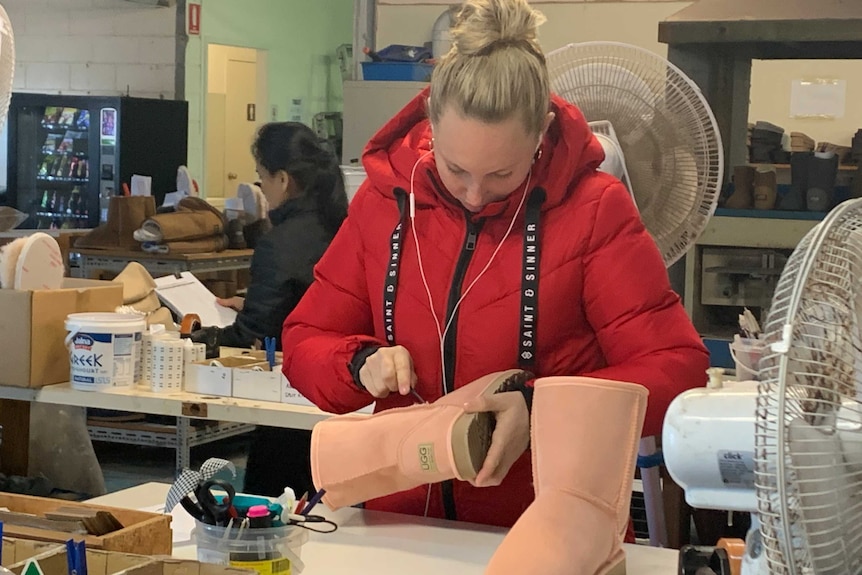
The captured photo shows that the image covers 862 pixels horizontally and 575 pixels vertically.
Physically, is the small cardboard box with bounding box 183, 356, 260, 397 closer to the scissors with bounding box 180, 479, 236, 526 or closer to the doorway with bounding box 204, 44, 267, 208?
the scissors with bounding box 180, 479, 236, 526

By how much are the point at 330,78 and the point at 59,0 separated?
233cm

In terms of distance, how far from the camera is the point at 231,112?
7.98 m

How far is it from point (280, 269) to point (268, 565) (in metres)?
1.96

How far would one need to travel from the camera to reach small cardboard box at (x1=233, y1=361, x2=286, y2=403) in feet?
9.31

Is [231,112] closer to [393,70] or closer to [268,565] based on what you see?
[393,70]

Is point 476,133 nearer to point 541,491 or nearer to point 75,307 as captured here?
point 541,491

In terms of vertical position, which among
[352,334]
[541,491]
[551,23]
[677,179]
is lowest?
[541,491]

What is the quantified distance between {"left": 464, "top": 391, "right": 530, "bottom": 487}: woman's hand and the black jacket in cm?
188

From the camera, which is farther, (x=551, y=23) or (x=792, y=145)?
(x=792, y=145)

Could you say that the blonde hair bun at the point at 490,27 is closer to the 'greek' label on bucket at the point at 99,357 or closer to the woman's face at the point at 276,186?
the 'greek' label on bucket at the point at 99,357

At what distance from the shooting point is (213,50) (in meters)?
7.68

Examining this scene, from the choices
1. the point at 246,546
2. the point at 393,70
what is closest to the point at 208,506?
the point at 246,546

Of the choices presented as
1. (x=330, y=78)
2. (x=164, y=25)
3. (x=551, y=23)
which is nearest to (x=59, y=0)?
(x=164, y=25)

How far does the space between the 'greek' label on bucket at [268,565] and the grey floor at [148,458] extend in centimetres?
337
